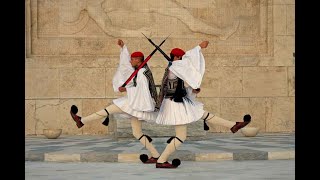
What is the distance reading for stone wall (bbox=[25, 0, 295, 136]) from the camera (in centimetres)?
1784

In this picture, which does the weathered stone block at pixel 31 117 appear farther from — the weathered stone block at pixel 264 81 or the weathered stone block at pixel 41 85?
the weathered stone block at pixel 264 81

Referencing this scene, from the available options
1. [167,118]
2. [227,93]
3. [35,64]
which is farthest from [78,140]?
[167,118]

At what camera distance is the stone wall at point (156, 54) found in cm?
1784

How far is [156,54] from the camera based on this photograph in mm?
18203

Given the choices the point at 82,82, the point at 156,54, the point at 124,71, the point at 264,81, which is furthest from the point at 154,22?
the point at 124,71

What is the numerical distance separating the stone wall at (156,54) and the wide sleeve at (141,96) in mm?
6536

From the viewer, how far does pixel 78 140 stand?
15.8m

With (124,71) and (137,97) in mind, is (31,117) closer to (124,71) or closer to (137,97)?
(124,71)

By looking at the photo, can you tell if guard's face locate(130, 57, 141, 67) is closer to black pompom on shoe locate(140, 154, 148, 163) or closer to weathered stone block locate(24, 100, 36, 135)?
black pompom on shoe locate(140, 154, 148, 163)

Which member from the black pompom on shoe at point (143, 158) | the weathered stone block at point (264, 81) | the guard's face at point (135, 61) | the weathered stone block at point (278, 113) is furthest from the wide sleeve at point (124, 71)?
the weathered stone block at point (278, 113)

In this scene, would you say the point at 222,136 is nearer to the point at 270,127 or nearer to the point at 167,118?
the point at 270,127

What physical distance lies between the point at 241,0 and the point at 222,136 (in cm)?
389

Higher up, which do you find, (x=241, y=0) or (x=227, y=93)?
(x=241, y=0)

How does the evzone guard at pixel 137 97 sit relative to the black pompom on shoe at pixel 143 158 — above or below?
above
